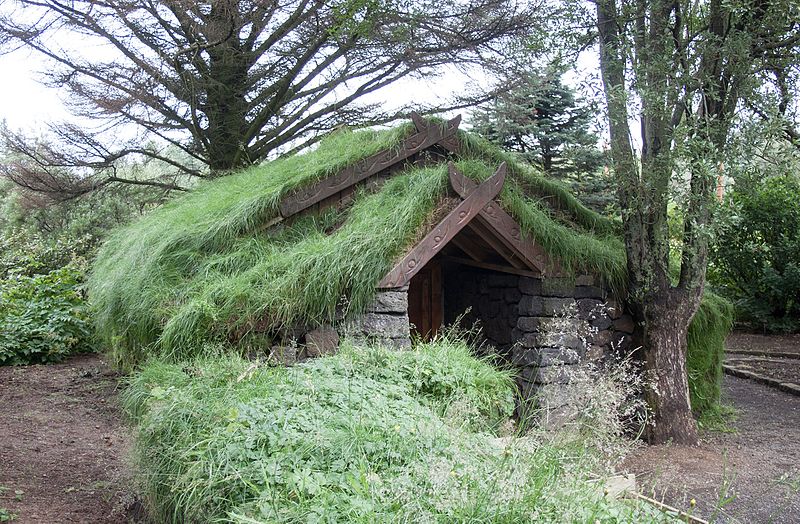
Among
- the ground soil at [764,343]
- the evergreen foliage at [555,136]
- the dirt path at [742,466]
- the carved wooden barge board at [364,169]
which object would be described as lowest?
the dirt path at [742,466]

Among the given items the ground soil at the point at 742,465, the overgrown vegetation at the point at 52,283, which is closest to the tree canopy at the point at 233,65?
the overgrown vegetation at the point at 52,283

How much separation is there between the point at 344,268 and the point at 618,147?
3030 millimetres

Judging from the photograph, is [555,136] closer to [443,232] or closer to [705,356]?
[705,356]

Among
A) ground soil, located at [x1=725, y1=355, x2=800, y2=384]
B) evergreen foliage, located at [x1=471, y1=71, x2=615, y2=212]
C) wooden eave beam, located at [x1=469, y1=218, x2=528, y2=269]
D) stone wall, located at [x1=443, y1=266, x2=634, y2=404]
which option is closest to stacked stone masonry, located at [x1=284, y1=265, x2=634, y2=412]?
stone wall, located at [x1=443, y1=266, x2=634, y2=404]

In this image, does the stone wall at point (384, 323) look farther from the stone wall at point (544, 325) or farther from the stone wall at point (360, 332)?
the stone wall at point (544, 325)

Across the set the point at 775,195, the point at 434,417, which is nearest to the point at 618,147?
the point at 434,417

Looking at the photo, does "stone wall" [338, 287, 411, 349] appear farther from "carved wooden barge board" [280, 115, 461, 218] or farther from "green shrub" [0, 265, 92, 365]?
"green shrub" [0, 265, 92, 365]

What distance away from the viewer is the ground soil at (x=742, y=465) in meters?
5.12

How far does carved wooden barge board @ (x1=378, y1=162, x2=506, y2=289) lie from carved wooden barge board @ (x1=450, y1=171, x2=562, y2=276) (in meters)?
0.09

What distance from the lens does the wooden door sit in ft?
27.9

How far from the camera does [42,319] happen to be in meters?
11.2

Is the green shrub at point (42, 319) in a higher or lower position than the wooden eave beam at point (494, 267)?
lower

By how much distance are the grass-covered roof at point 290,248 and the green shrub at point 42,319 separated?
3.17 meters

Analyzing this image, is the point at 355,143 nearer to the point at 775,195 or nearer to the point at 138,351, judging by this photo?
the point at 138,351
